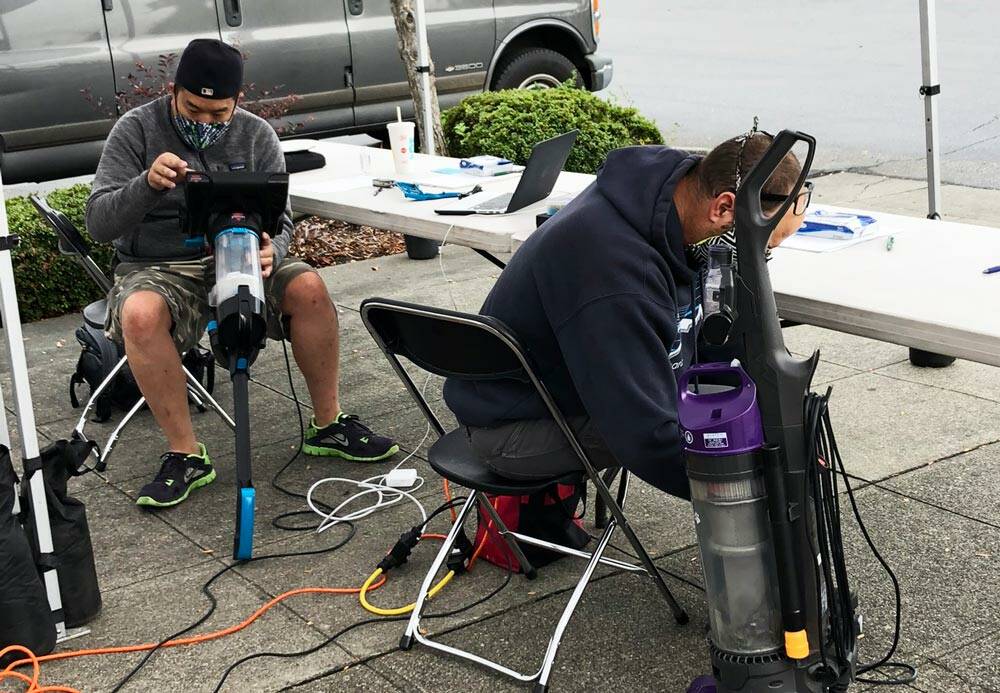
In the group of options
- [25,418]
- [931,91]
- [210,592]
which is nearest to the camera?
[25,418]

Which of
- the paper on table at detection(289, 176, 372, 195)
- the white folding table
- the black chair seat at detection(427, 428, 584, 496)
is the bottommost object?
the black chair seat at detection(427, 428, 584, 496)

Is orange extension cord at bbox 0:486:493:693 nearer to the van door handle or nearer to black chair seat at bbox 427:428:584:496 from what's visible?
black chair seat at bbox 427:428:584:496

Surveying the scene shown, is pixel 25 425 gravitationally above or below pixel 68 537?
above

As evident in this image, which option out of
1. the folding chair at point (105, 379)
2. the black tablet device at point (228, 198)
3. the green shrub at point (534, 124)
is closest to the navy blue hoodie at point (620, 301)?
the black tablet device at point (228, 198)

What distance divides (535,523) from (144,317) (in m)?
1.49

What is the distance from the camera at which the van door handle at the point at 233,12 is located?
816cm

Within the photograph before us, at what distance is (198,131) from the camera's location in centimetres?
440

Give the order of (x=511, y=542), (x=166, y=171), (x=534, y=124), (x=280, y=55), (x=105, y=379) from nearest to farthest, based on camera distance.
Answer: (x=511, y=542), (x=166, y=171), (x=105, y=379), (x=534, y=124), (x=280, y=55)

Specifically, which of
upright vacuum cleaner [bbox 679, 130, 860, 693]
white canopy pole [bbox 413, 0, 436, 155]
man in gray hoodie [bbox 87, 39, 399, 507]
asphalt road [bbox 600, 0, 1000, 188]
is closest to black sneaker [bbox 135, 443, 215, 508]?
man in gray hoodie [bbox 87, 39, 399, 507]

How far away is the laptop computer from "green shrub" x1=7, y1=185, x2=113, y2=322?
2958 mm

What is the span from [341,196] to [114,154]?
0.84m

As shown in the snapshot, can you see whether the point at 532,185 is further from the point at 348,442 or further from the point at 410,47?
the point at 410,47

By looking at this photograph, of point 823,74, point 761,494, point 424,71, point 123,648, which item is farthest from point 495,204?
→ point 823,74

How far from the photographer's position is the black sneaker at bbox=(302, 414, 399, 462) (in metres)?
4.45
